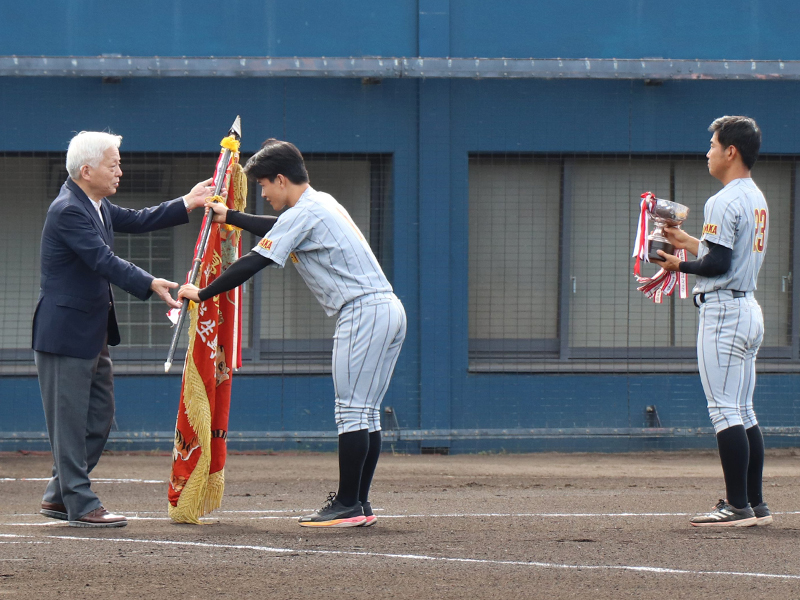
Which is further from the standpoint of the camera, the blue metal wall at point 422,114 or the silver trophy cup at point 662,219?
the blue metal wall at point 422,114

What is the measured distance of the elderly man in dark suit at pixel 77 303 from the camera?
5.61 metres

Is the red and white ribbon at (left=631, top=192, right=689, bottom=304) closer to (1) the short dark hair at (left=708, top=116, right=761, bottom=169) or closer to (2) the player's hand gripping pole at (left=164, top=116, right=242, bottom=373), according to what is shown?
(1) the short dark hair at (left=708, top=116, right=761, bottom=169)

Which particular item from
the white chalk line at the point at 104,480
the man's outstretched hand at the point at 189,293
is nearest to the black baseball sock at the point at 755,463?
the man's outstretched hand at the point at 189,293

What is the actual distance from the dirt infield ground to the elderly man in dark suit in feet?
1.06

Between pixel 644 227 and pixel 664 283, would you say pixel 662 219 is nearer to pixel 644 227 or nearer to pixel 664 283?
pixel 644 227

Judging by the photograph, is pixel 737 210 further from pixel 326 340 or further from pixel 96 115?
pixel 96 115

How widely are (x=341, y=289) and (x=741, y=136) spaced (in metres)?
2.21

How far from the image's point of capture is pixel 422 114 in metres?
10.3

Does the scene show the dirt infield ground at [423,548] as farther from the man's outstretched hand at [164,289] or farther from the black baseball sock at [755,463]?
the man's outstretched hand at [164,289]

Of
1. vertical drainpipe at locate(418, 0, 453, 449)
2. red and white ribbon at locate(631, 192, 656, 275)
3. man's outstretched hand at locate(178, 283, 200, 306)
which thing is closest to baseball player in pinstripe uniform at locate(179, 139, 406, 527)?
man's outstretched hand at locate(178, 283, 200, 306)

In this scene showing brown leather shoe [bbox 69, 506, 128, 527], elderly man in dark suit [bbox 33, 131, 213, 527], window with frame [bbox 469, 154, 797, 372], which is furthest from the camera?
window with frame [bbox 469, 154, 797, 372]

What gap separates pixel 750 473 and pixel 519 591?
6.44ft

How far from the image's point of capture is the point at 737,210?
573 cm

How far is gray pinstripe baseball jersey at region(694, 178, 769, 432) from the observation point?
18.7ft
